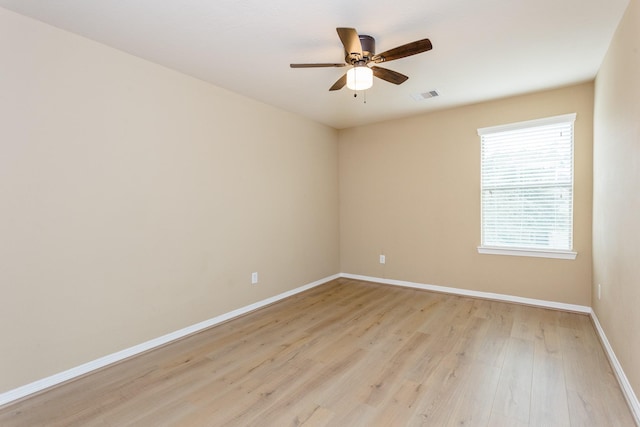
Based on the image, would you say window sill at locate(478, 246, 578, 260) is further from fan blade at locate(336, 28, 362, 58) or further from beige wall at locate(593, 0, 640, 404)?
fan blade at locate(336, 28, 362, 58)

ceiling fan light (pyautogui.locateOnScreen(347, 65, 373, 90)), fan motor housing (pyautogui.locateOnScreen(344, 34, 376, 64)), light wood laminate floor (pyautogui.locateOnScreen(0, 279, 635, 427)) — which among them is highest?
fan motor housing (pyautogui.locateOnScreen(344, 34, 376, 64))

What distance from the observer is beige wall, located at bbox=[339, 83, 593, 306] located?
135 inches

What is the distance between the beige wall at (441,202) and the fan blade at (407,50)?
7.48 feet

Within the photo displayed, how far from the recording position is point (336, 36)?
91.9 inches

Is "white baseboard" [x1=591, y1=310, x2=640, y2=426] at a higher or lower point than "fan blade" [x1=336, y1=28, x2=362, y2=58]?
lower

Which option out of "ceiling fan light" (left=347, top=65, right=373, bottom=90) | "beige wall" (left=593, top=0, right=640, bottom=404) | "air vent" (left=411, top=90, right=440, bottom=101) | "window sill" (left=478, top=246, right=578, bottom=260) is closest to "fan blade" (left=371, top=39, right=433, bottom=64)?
"ceiling fan light" (left=347, top=65, right=373, bottom=90)

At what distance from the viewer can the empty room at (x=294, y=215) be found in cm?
198

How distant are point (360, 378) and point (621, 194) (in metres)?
2.23

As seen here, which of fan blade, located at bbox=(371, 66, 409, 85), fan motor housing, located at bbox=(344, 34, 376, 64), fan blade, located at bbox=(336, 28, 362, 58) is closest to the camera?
fan blade, located at bbox=(336, 28, 362, 58)

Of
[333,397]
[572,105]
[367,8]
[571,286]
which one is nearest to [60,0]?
[367,8]

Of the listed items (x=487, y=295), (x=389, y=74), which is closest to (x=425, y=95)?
(x=389, y=74)

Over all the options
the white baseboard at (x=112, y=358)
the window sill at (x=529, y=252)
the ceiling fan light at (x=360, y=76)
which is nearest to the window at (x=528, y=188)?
the window sill at (x=529, y=252)

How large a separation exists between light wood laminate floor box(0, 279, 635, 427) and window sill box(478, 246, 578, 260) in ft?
2.09

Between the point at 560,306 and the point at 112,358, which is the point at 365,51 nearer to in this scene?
the point at 112,358
